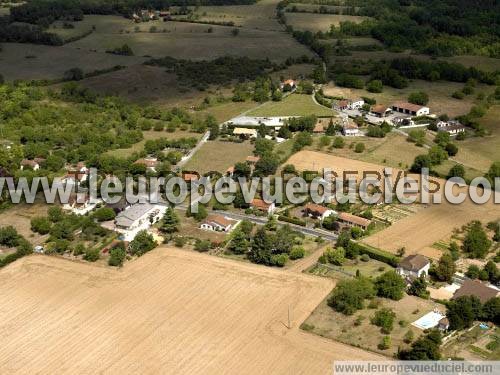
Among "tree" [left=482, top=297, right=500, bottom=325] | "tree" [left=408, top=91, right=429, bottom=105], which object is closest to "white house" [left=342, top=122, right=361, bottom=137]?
"tree" [left=408, top=91, right=429, bottom=105]

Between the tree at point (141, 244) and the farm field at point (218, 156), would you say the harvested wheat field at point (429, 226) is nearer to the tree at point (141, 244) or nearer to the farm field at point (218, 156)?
the tree at point (141, 244)

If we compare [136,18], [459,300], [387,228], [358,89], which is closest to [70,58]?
[136,18]

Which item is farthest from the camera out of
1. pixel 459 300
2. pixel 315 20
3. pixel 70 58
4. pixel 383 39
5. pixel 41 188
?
pixel 315 20

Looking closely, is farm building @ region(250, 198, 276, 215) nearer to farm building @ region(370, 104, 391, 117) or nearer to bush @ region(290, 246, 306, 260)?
bush @ region(290, 246, 306, 260)

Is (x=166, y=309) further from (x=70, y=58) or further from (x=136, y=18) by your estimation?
(x=136, y=18)

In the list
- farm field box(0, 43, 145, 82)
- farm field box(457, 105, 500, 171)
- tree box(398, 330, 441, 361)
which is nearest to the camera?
tree box(398, 330, 441, 361)

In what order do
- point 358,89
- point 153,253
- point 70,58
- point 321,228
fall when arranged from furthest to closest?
point 70,58
point 358,89
point 321,228
point 153,253

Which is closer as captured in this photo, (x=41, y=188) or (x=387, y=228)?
(x=387, y=228)
